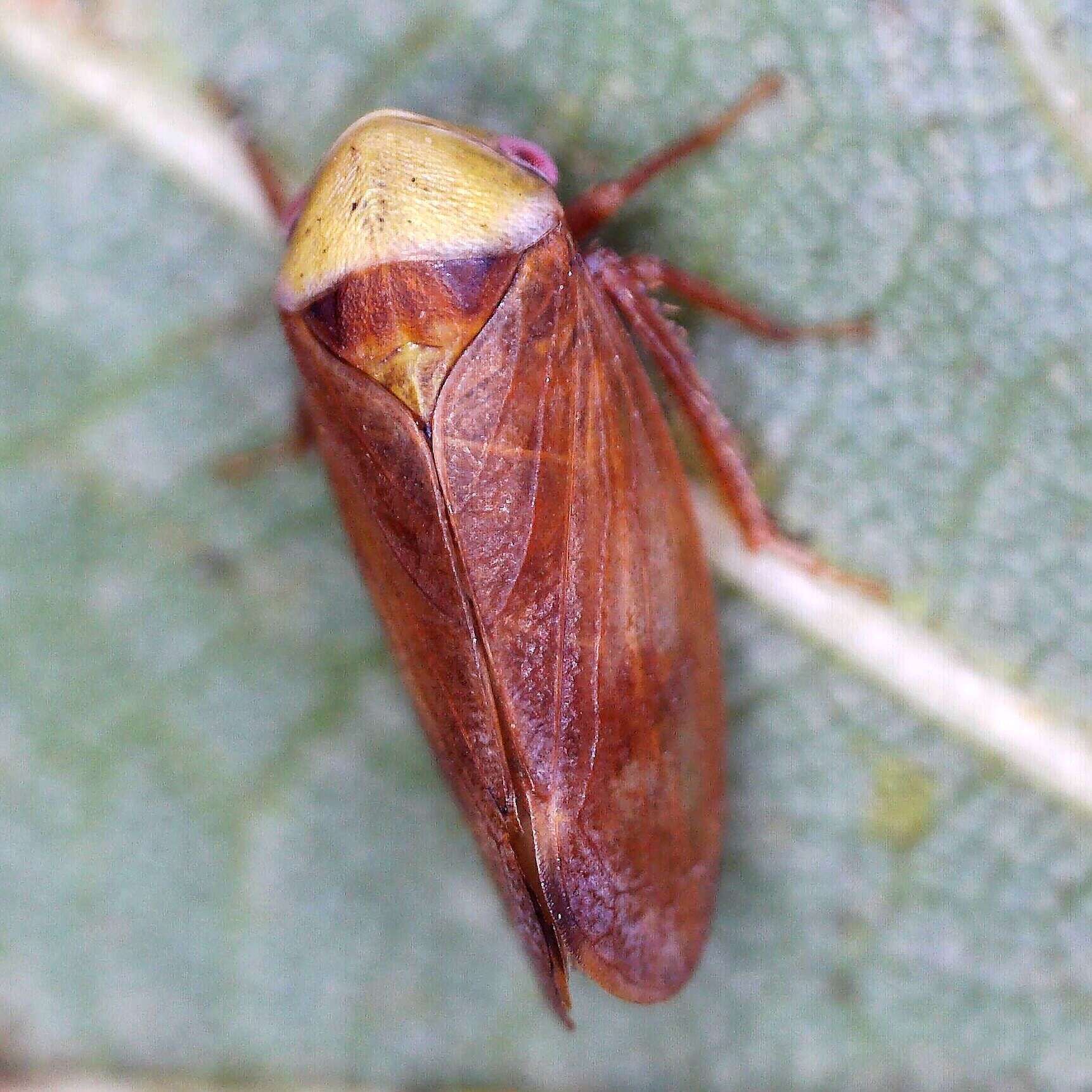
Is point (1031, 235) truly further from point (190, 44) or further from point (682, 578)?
point (190, 44)

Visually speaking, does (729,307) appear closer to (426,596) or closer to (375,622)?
(426,596)

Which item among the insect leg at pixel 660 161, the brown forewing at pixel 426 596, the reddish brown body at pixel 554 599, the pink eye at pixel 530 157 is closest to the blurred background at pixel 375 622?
the insect leg at pixel 660 161

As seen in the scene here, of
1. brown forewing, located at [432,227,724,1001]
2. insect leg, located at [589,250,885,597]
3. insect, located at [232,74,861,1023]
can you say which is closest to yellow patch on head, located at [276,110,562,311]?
insect, located at [232,74,861,1023]

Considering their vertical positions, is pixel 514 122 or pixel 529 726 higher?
pixel 514 122

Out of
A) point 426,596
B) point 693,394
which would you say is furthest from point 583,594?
point 693,394

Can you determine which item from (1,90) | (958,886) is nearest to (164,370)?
(1,90)

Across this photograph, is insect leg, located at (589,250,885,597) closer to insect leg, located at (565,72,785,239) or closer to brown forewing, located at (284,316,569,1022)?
insect leg, located at (565,72,785,239)
